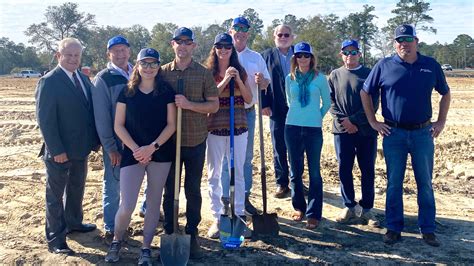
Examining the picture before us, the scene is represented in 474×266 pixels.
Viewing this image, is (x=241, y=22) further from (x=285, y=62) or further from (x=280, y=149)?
(x=280, y=149)

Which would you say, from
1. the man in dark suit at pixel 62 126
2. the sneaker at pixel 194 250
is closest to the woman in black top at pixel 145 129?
the sneaker at pixel 194 250

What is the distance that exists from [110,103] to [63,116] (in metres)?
0.51

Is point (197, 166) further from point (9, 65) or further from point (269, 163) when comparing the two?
point (9, 65)

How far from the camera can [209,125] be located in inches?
200

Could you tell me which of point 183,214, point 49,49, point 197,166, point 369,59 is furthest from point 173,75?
point 49,49

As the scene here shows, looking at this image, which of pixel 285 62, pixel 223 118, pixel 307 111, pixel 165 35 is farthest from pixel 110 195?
pixel 165 35

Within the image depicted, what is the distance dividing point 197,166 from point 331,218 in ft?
7.61

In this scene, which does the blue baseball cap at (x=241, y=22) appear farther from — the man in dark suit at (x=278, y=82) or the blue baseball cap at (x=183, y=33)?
the blue baseball cap at (x=183, y=33)

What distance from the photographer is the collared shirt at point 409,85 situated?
486 centimetres

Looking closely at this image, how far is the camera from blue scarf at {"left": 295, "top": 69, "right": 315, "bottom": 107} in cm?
529

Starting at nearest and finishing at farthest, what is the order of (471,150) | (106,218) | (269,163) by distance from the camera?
(106,218) → (269,163) → (471,150)

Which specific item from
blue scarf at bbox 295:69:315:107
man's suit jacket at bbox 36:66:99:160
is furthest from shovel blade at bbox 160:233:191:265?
blue scarf at bbox 295:69:315:107

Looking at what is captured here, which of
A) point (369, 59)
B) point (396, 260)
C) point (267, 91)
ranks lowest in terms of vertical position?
point (396, 260)

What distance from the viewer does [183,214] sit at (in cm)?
610
